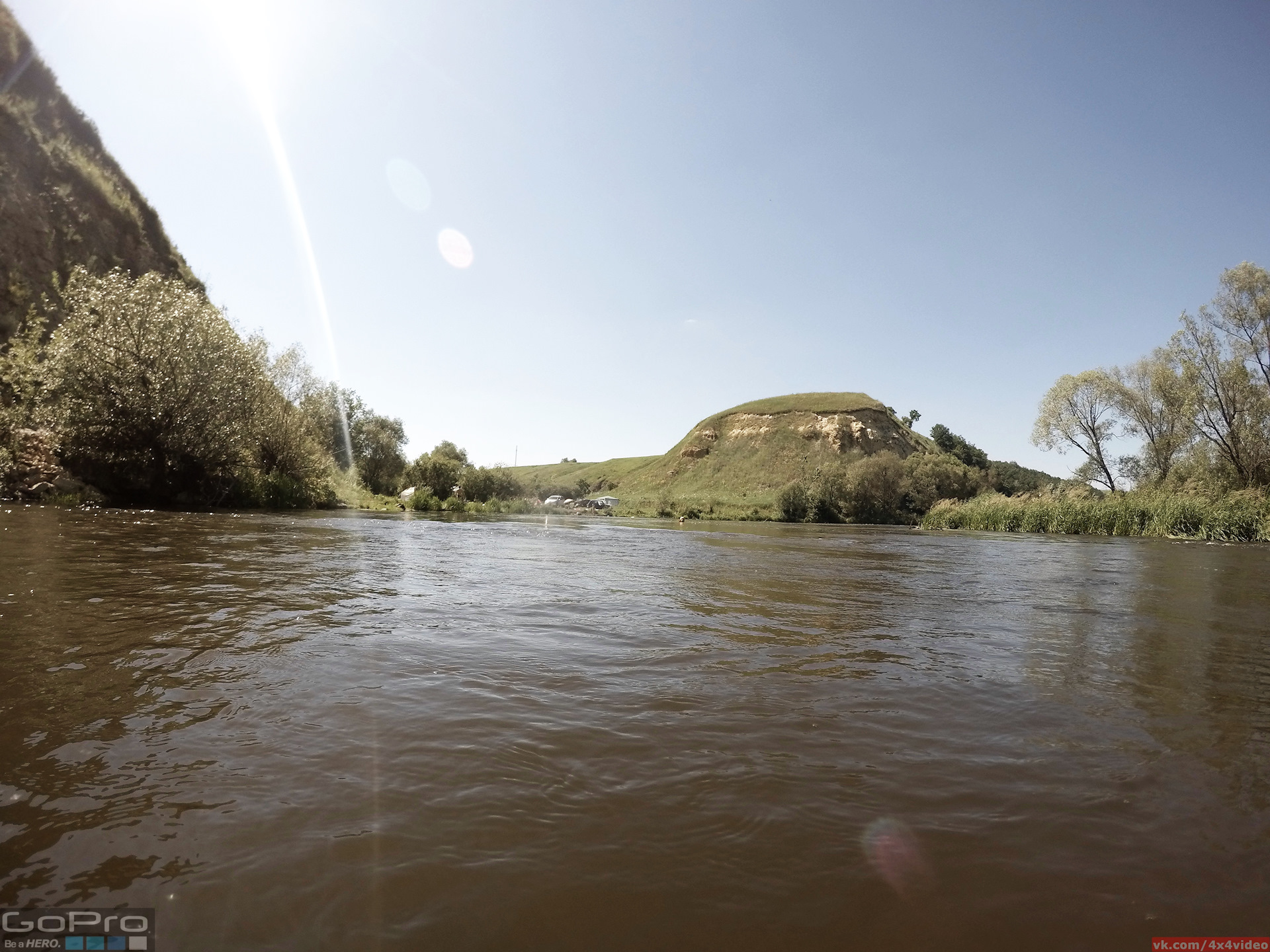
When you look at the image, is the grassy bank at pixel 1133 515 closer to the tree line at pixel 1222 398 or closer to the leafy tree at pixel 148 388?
the tree line at pixel 1222 398

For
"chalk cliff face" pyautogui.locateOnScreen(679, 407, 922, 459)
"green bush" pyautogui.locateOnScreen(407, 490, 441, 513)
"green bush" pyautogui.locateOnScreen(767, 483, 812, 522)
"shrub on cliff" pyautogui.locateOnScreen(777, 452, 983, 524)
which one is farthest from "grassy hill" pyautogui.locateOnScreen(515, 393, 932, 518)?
"green bush" pyautogui.locateOnScreen(407, 490, 441, 513)

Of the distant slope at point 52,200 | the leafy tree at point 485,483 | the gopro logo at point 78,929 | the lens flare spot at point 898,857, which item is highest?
the distant slope at point 52,200

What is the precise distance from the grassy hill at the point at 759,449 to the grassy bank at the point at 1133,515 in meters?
39.2

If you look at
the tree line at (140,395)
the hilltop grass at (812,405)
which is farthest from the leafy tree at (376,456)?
the hilltop grass at (812,405)

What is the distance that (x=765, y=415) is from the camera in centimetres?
11856

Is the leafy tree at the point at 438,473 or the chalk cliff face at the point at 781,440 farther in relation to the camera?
the chalk cliff face at the point at 781,440

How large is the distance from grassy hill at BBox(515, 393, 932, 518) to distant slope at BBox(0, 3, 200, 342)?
57.6 metres

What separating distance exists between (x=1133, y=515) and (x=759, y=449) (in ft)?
249

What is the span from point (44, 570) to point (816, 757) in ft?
38.7

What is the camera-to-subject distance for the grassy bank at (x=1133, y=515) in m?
32.1

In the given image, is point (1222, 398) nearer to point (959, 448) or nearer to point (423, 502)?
point (423, 502)

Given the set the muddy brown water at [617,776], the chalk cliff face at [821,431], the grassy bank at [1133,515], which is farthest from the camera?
the chalk cliff face at [821,431]

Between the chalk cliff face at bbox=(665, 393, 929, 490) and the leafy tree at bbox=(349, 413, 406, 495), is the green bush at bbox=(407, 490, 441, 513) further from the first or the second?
the chalk cliff face at bbox=(665, 393, 929, 490)

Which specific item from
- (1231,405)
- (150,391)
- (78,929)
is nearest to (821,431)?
(1231,405)
